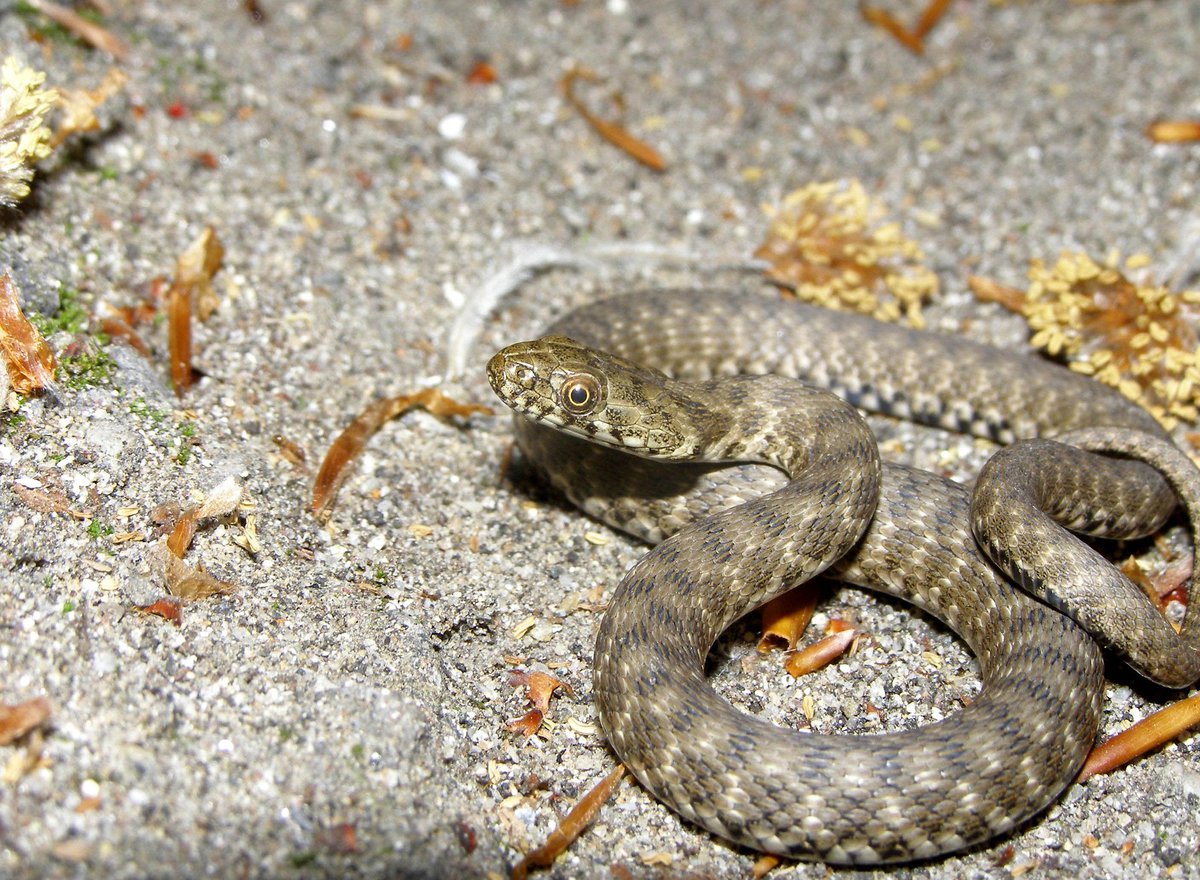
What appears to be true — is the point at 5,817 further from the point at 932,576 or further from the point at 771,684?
the point at 932,576

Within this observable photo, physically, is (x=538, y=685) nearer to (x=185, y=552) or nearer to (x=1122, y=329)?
(x=185, y=552)

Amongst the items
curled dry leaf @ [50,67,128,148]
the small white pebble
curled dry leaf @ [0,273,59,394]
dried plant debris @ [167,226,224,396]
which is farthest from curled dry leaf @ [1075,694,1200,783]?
curled dry leaf @ [50,67,128,148]

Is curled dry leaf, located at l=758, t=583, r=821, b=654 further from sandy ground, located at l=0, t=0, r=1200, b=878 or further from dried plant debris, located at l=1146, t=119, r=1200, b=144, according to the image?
dried plant debris, located at l=1146, t=119, r=1200, b=144

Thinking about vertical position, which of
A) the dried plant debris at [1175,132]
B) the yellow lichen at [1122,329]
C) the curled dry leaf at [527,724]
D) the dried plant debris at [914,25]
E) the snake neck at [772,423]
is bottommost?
the curled dry leaf at [527,724]

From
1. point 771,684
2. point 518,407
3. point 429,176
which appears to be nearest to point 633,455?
point 518,407

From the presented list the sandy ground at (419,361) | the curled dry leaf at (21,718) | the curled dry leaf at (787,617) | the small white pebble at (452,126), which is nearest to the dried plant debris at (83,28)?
the sandy ground at (419,361)

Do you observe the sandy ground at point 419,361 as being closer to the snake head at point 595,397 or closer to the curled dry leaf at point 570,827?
the curled dry leaf at point 570,827

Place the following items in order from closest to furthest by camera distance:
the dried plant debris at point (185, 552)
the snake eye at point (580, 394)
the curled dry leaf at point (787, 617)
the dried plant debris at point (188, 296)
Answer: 1. the dried plant debris at point (185, 552)
2. the snake eye at point (580, 394)
3. the curled dry leaf at point (787, 617)
4. the dried plant debris at point (188, 296)
